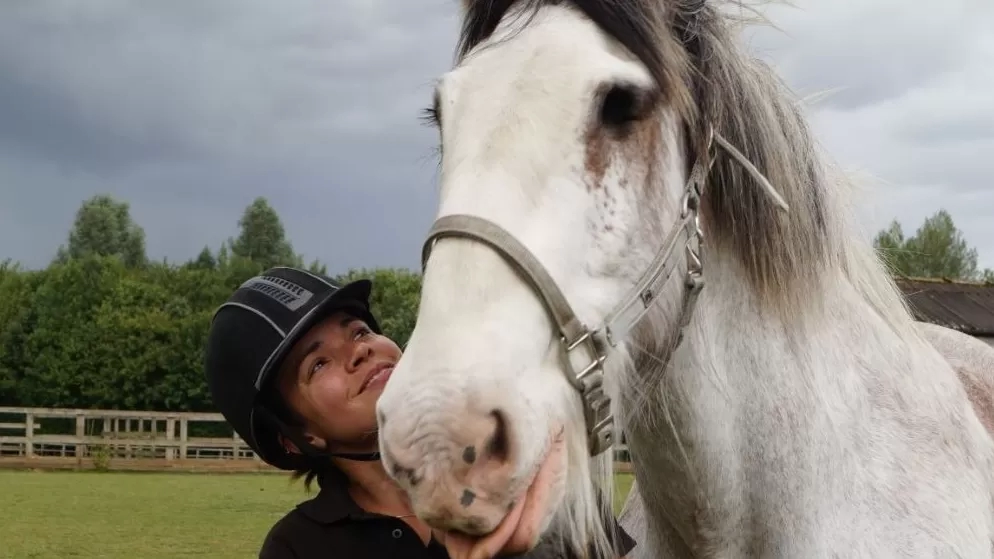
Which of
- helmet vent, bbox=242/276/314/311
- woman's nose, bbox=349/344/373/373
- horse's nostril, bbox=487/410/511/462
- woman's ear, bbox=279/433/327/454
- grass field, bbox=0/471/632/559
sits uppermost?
helmet vent, bbox=242/276/314/311

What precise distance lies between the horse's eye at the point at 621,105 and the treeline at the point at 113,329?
2873 centimetres

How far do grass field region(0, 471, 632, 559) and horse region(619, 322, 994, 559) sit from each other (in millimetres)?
3449

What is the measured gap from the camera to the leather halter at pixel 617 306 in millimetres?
1851

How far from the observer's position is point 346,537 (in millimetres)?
2666

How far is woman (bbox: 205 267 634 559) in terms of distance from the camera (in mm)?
2684

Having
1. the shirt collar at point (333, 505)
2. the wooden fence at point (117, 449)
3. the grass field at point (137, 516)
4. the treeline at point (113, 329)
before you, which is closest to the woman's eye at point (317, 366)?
the shirt collar at point (333, 505)

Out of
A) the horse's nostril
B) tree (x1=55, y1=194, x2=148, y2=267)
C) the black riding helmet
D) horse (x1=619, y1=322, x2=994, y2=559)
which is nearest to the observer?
the horse's nostril

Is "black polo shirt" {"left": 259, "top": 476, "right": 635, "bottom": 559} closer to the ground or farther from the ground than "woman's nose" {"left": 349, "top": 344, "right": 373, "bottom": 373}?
closer to the ground

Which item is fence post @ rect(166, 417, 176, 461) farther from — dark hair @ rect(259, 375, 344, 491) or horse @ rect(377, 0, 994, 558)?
horse @ rect(377, 0, 994, 558)

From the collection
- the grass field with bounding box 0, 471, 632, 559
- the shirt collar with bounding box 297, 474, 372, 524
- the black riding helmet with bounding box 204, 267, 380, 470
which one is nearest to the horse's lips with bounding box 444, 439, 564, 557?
the shirt collar with bounding box 297, 474, 372, 524

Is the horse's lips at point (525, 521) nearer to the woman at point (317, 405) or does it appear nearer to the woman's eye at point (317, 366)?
the woman at point (317, 405)

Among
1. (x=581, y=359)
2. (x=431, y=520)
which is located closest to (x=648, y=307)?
(x=581, y=359)

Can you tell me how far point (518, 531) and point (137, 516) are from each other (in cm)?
1314

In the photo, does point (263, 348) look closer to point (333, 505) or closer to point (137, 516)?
point (333, 505)
